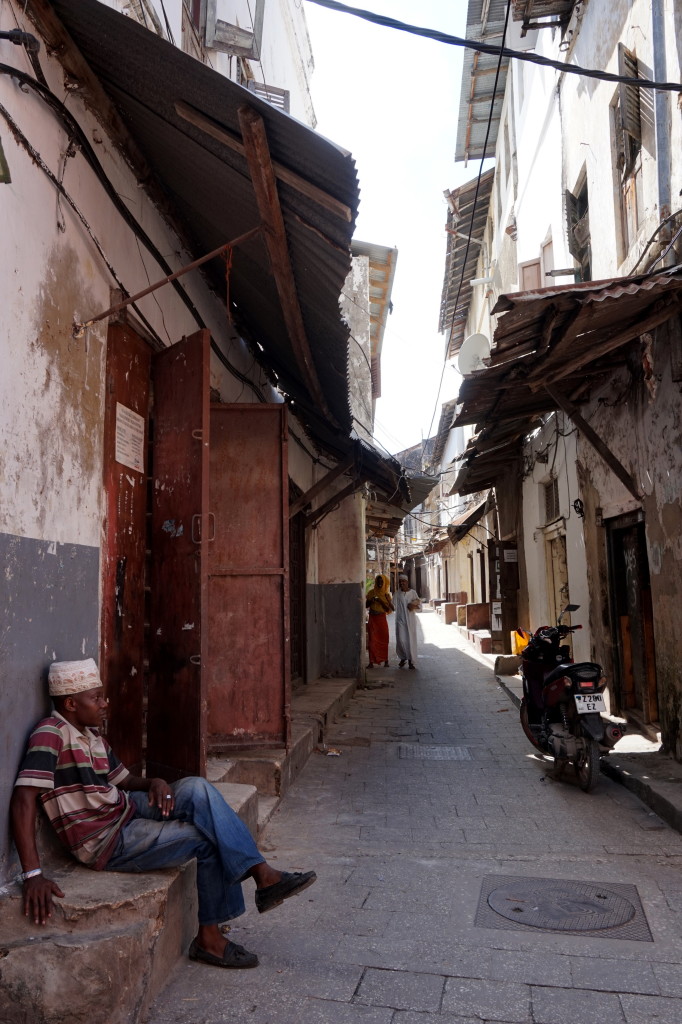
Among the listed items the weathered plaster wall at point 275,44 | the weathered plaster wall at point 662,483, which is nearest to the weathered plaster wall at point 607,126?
the weathered plaster wall at point 662,483

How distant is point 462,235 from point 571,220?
1012 centimetres

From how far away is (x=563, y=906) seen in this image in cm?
365

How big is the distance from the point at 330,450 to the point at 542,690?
5.80 m

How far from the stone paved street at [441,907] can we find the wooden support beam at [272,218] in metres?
3.46

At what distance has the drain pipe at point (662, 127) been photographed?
19.8ft

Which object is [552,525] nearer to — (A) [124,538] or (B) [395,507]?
(B) [395,507]

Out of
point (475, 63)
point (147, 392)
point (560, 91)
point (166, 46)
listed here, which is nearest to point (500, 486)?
point (560, 91)

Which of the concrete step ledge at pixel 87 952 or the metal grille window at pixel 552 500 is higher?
the metal grille window at pixel 552 500

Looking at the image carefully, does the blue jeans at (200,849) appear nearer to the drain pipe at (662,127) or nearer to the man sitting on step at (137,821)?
the man sitting on step at (137,821)

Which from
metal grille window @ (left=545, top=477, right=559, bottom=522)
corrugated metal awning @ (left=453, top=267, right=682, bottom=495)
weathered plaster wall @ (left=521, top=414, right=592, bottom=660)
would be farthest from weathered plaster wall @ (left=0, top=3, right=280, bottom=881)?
metal grille window @ (left=545, top=477, right=559, bottom=522)

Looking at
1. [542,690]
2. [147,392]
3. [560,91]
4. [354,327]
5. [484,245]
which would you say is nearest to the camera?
[147,392]

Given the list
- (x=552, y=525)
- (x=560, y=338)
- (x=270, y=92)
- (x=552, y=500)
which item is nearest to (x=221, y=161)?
(x=560, y=338)

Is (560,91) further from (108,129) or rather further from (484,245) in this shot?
(484,245)

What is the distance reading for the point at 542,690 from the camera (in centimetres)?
638
